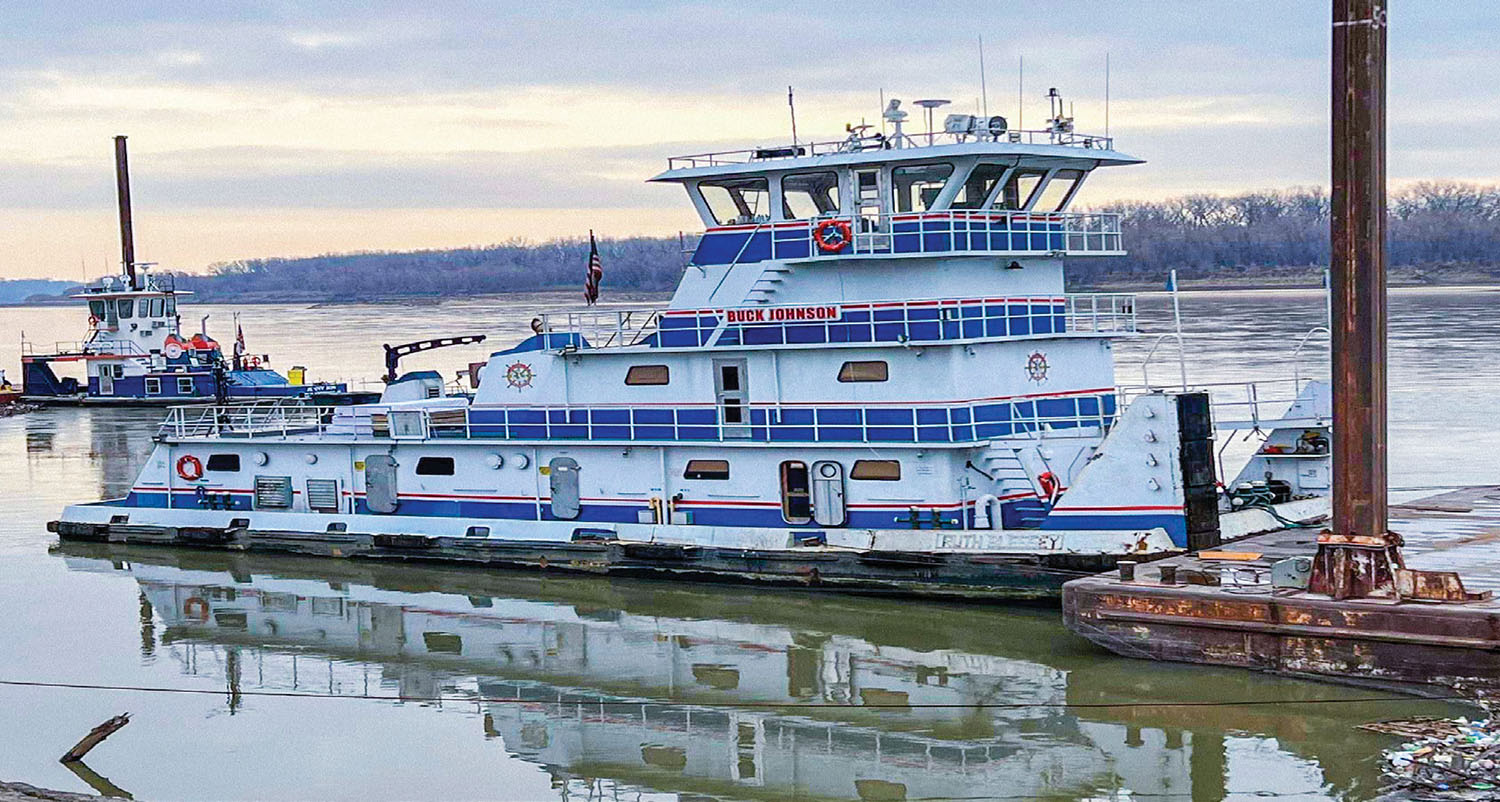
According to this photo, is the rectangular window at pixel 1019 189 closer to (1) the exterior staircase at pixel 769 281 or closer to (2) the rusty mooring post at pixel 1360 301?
(1) the exterior staircase at pixel 769 281

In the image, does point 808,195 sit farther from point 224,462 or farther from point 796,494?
point 224,462

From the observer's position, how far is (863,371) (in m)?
24.4

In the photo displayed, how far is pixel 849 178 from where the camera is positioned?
80.8ft

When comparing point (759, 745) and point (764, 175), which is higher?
point (764, 175)

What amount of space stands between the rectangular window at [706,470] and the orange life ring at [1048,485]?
4709 mm

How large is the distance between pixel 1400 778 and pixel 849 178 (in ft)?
39.7

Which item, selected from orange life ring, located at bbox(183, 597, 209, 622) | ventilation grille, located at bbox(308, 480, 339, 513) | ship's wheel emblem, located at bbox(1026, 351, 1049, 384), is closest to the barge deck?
ship's wheel emblem, located at bbox(1026, 351, 1049, 384)

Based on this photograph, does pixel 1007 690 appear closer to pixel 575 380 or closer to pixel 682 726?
pixel 682 726

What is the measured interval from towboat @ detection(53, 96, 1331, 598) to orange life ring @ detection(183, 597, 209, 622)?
3.26 meters

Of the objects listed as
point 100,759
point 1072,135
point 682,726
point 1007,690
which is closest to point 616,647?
point 682,726

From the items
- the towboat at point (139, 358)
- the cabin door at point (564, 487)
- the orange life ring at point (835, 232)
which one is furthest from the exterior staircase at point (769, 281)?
the towboat at point (139, 358)

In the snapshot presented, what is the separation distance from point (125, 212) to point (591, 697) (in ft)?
187

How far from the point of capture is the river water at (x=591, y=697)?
1692 centimetres

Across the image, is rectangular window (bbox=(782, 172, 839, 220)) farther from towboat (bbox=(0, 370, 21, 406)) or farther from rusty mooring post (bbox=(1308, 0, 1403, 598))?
towboat (bbox=(0, 370, 21, 406))
